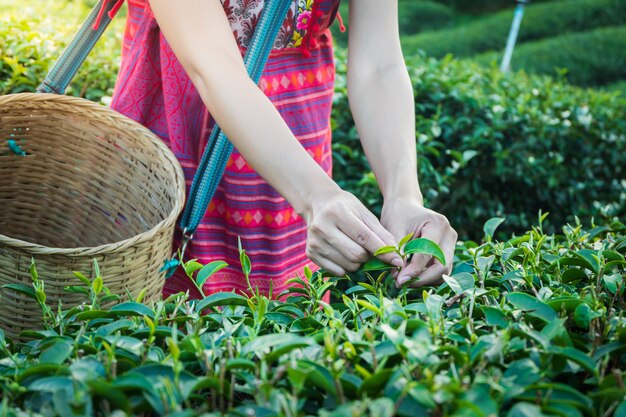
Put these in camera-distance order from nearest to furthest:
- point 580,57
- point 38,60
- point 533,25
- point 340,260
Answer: point 340,260 → point 38,60 → point 580,57 → point 533,25

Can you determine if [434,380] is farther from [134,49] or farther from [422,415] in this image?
[134,49]

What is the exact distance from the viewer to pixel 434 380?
83 centimetres

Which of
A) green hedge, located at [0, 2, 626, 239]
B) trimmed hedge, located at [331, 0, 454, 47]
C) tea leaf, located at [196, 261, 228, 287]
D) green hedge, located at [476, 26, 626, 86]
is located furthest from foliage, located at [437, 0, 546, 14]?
tea leaf, located at [196, 261, 228, 287]

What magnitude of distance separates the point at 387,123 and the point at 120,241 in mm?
649

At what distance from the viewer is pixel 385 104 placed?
5.46ft

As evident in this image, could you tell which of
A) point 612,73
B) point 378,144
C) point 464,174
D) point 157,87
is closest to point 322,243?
point 378,144

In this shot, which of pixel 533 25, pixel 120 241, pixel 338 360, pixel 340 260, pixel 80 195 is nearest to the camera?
pixel 338 360

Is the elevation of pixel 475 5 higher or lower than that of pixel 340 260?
lower

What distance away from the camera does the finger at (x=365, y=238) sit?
4.00 ft

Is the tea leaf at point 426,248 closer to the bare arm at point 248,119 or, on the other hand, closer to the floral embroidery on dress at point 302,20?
the bare arm at point 248,119

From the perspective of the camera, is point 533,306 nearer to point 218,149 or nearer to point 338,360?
point 338,360

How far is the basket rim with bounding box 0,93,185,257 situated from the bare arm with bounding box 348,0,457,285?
1.38 ft

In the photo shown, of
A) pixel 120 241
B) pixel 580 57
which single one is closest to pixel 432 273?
pixel 120 241

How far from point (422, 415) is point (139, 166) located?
38.2 inches
